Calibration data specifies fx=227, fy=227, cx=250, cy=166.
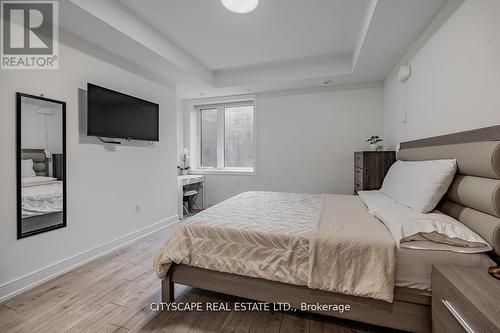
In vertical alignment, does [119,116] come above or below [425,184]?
above

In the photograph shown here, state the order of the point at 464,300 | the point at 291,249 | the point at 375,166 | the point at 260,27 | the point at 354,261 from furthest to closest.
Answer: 1. the point at 375,166
2. the point at 260,27
3. the point at 291,249
4. the point at 354,261
5. the point at 464,300

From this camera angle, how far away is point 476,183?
53.6 inches

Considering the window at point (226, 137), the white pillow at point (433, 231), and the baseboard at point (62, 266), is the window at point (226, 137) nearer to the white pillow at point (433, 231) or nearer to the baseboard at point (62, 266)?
the baseboard at point (62, 266)

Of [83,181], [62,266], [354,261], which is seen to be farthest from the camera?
[83,181]

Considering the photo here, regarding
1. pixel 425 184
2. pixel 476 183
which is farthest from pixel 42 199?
pixel 476 183

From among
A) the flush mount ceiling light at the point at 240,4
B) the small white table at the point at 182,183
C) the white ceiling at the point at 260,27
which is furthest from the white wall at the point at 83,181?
the flush mount ceiling light at the point at 240,4

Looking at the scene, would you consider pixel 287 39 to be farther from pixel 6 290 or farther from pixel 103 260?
pixel 6 290

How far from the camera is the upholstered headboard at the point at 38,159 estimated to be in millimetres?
2010

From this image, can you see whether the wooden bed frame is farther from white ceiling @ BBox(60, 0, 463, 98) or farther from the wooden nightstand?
white ceiling @ BBox(60, 0, 463, 98)

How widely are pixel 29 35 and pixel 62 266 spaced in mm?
2201

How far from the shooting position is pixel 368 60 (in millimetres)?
2971

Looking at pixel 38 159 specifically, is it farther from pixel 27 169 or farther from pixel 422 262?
pixel 422 262

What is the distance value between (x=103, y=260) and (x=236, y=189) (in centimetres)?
265

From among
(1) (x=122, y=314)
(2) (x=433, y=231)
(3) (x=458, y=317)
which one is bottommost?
(1) (x=122, y=314)
